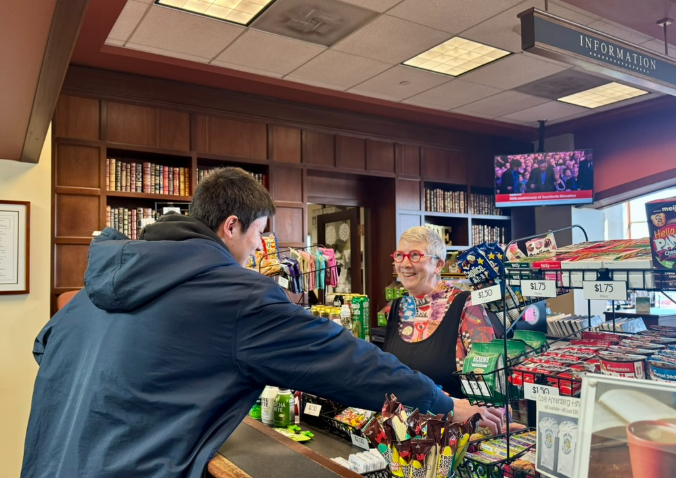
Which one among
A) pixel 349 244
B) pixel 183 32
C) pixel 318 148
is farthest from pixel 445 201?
pixel 183 32

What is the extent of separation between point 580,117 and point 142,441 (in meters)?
6.69

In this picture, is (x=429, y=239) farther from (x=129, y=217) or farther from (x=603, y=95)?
(x=603, y=95)

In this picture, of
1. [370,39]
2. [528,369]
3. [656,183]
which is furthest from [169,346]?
[656,183]

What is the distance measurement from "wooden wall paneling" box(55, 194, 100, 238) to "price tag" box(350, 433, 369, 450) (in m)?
3.50

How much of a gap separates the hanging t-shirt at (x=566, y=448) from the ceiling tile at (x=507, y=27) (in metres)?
3.42

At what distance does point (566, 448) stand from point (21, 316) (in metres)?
3.65

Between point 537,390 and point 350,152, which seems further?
point 350,152

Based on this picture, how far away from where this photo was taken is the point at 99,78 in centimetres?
465

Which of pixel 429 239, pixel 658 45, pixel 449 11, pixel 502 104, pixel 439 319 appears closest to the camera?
pixel 439 319

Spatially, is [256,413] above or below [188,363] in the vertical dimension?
below

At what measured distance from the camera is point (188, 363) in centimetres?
134

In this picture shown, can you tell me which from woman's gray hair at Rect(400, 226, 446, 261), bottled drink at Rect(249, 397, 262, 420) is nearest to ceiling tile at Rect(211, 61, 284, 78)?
woman's gray hair at Rect(400, 226, 446, 261)

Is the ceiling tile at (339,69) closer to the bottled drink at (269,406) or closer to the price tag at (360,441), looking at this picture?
the bottled drink at (269,406)

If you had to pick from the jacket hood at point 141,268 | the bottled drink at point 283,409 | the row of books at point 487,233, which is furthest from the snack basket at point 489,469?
the row of books at point 487,233
